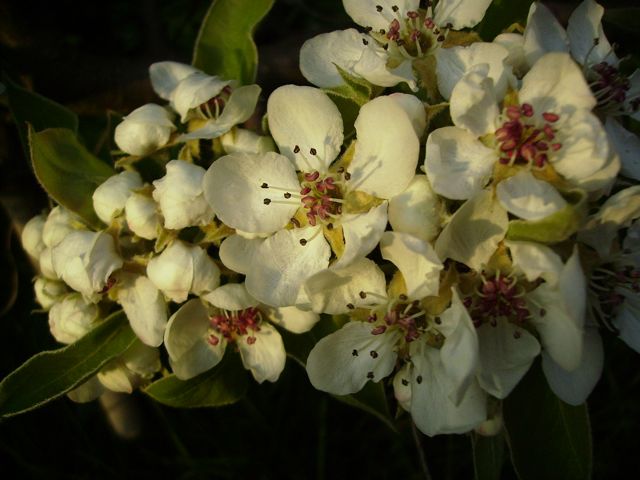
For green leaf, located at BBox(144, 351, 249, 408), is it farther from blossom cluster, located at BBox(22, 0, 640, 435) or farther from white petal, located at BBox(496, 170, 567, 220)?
white petal, located at BBox(496, 170, 567, 220)

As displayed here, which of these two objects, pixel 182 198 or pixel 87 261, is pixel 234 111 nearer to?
pixel 182 198

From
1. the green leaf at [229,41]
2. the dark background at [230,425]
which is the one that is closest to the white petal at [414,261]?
the green leaf at [229,41]

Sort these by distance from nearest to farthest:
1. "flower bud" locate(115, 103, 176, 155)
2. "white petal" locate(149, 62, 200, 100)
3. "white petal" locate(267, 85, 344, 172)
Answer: "white petal" locate(267, 85, 344, 172) < "flower bud" locate(115, 103, 176, 155) < "white petal" locate(149, 62, 200, 100)

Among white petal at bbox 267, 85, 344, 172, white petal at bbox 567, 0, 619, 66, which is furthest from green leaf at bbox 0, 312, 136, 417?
white petal at bbox 567, 0, 619, 66

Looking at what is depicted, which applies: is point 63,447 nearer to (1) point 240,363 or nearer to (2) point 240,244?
(1) point 240,363

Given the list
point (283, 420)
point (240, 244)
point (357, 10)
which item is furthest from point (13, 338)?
point (357, 10)

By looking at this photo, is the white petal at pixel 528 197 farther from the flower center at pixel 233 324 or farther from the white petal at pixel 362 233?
the flower center at pixel 233 324

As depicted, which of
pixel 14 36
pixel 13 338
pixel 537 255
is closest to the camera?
pixel 537 255
